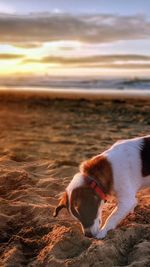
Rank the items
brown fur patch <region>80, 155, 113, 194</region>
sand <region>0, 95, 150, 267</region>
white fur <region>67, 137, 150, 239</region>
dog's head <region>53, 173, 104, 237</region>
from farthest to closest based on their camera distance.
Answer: brown fur patch <region>80, 155, 113, 194</region>, white fur <region>67, 137, 150, 239</region>, dog's head <region>53, 173, 104, 237</region>, sand <region>0, 95, 150, 267</region>

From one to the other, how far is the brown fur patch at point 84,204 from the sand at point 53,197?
0.22 meters

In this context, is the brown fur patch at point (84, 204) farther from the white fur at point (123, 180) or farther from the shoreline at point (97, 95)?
the shoreline at point (97, 95)

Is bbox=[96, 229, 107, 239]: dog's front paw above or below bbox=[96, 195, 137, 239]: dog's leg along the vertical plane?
below

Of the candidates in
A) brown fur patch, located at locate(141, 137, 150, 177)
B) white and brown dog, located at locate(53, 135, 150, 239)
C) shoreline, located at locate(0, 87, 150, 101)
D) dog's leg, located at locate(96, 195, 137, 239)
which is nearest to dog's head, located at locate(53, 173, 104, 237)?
white and brown dog, located at locate(53, 135, 150, 239)

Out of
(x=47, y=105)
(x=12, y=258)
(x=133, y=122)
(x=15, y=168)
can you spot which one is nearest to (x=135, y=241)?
(x=12, y=258)

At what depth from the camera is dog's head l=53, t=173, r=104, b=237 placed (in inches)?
192

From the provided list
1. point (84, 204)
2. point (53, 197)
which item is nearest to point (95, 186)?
point (84, 204)

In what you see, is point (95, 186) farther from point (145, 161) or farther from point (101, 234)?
point (145, 161)

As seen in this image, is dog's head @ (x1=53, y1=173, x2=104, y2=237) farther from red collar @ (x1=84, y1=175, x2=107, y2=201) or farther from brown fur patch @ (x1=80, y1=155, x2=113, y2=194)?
brown fur patch @ (x1=80, y1=155, x2=113, y2=194)

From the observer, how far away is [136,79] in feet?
102

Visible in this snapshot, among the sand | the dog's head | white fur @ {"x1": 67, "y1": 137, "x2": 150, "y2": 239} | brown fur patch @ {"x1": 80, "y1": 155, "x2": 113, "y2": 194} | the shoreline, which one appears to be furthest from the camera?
the shoreline

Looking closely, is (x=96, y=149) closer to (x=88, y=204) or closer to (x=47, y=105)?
(x=88, y=204)

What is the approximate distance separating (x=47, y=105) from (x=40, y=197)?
11.7 metres

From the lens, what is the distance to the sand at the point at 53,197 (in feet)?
15.5
